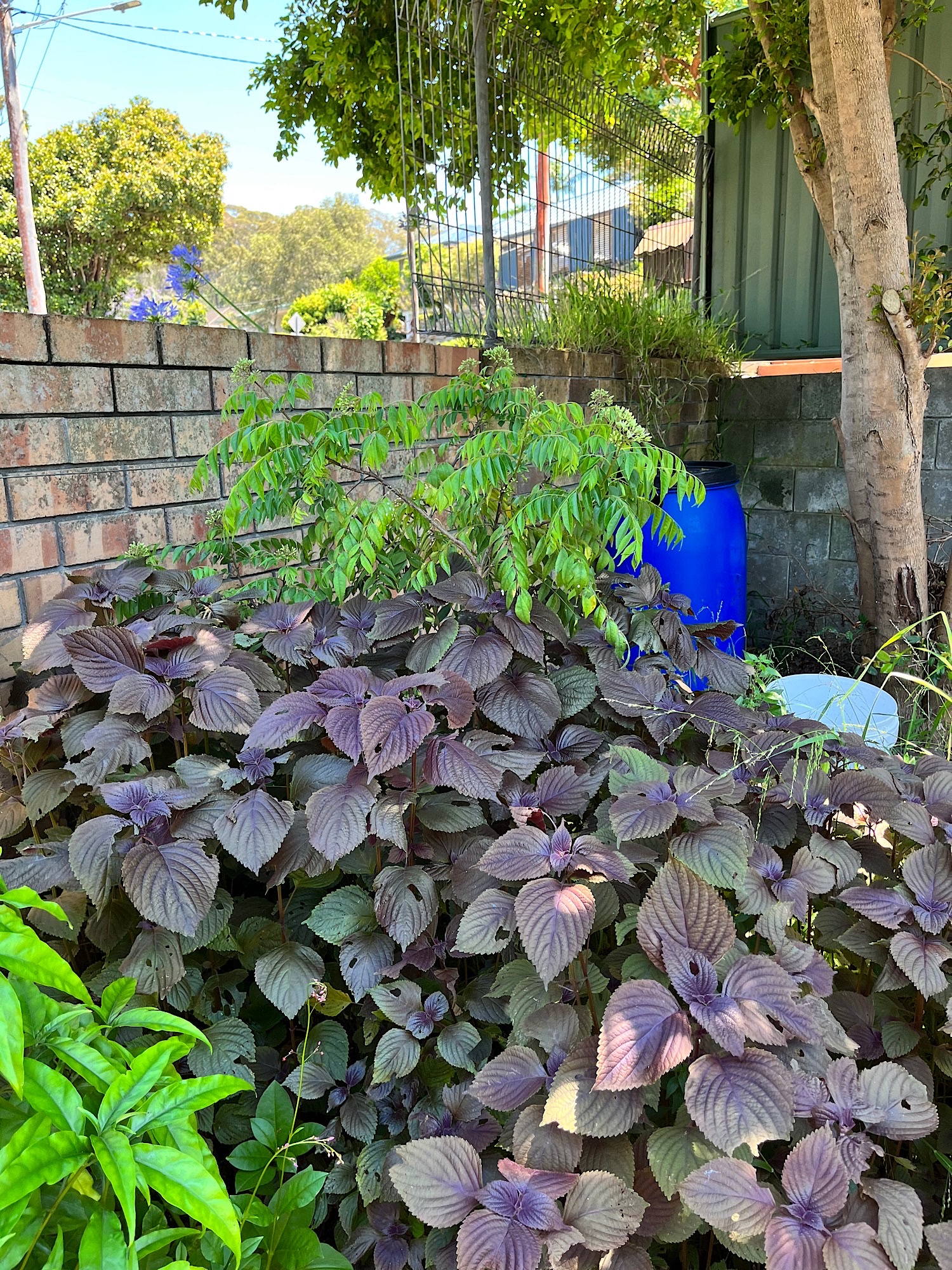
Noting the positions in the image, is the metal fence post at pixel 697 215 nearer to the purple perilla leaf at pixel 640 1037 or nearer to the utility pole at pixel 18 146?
the purple perilla leaf at pixel 640 1037

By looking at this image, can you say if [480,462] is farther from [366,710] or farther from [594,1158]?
[594,1158]

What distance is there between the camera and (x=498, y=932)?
92cm

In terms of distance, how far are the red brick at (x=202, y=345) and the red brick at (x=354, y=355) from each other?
314mm

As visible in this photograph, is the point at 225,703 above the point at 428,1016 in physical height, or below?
above

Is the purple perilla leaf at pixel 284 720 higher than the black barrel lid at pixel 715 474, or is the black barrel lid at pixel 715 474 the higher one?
the black barrel lid at pixel 715 474

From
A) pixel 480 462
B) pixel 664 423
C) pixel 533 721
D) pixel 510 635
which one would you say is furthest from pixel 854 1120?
pixel 664 423

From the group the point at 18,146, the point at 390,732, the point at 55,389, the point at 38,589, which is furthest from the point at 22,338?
the point at 18,146

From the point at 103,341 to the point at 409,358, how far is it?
1137 millimetres

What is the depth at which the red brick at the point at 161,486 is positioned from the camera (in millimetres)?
1827

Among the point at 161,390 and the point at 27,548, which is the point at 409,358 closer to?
the point at 161,390

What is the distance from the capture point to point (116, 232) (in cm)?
1761

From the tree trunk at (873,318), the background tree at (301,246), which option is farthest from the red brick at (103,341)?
the background tree at (301,246)

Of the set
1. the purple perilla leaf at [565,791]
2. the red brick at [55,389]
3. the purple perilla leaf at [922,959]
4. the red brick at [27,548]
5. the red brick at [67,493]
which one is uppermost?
the red brick at [55,389]

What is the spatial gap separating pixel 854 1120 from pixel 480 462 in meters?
0.95
